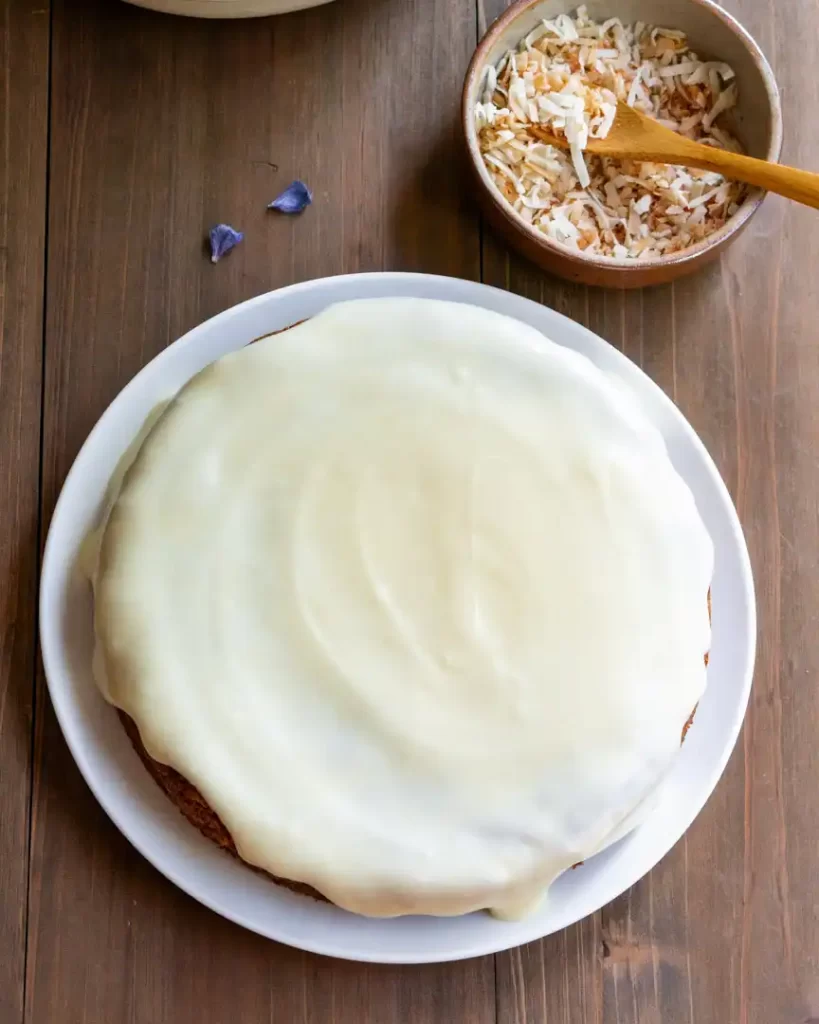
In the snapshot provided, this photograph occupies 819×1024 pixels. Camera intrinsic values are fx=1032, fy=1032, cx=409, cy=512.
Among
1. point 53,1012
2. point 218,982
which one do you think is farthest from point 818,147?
point 53,1012

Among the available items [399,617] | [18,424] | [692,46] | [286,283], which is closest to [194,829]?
[399,617]

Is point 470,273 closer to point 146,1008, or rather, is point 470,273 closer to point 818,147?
point 818,147

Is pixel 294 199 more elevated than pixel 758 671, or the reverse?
pixel 294 199

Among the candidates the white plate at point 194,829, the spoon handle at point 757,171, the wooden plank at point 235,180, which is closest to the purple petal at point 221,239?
the wooden plank at point 235,180

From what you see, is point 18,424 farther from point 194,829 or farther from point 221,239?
point 194,829

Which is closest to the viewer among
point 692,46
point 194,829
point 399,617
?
point 399,617

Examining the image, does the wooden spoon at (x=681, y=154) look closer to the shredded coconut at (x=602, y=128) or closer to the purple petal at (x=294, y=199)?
the shredded coconut at (x=602, y=128)
